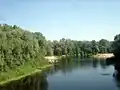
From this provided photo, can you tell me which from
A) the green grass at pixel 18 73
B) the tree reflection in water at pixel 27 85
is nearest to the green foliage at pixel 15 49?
the green grass at pixel 18 73

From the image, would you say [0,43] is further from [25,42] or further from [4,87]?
[25,42]

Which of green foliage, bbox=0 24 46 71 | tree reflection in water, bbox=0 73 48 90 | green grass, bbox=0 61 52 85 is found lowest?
tree reflection in water, bbox=0 73 48 90

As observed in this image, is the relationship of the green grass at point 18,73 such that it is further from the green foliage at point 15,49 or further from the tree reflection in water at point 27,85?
the tree reflection in water at point 27,85

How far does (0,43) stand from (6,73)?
30.6 feet

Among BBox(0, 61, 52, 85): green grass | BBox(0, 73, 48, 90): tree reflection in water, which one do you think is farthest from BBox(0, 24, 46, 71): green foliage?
BBox(0, 73, 48, 90): tree reflection in water

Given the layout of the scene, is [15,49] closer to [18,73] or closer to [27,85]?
[18,73]

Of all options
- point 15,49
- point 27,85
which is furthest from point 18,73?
point 27,85

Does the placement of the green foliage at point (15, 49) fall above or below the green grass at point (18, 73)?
above

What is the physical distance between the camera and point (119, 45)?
12488 cm

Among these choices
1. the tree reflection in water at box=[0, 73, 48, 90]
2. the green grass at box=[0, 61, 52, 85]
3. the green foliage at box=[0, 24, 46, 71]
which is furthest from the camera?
the green foliage at box=[0, 24, 46, 71]

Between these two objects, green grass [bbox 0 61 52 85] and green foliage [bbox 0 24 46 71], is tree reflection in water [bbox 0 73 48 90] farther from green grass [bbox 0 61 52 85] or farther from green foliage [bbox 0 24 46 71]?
green foliage [bbox 0 24 46 71]

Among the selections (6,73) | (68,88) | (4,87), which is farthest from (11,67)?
(68,88)

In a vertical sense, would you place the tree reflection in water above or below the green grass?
below

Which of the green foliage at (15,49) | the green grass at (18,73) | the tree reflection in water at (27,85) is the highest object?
the green foliage at (15,49)
